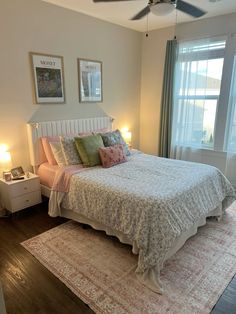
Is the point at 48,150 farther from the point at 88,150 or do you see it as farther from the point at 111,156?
the point at 111,156

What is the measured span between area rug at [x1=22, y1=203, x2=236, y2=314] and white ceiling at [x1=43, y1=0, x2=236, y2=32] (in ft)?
10.1

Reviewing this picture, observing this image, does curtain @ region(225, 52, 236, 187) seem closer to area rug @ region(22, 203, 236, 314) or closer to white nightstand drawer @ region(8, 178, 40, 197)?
area rug @ region(22, 203, 236, 314)

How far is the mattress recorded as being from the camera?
3.11 meters

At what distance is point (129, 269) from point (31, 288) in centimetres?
87

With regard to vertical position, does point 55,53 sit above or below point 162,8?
below

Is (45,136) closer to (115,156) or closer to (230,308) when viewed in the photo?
(115,156)

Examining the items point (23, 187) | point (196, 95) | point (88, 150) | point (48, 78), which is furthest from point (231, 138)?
point (23, 187)

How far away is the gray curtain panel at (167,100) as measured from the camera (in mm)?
4188

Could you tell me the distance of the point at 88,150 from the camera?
3062 millimetres

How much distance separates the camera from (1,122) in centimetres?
299

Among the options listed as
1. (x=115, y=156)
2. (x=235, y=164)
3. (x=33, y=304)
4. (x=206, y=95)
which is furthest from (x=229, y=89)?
(x=33, y=304)

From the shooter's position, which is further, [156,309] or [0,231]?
[0,231]

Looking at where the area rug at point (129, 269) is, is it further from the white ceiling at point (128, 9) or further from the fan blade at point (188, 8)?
the white ceiling at point (128, 9)

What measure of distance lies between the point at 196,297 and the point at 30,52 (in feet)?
11.4
